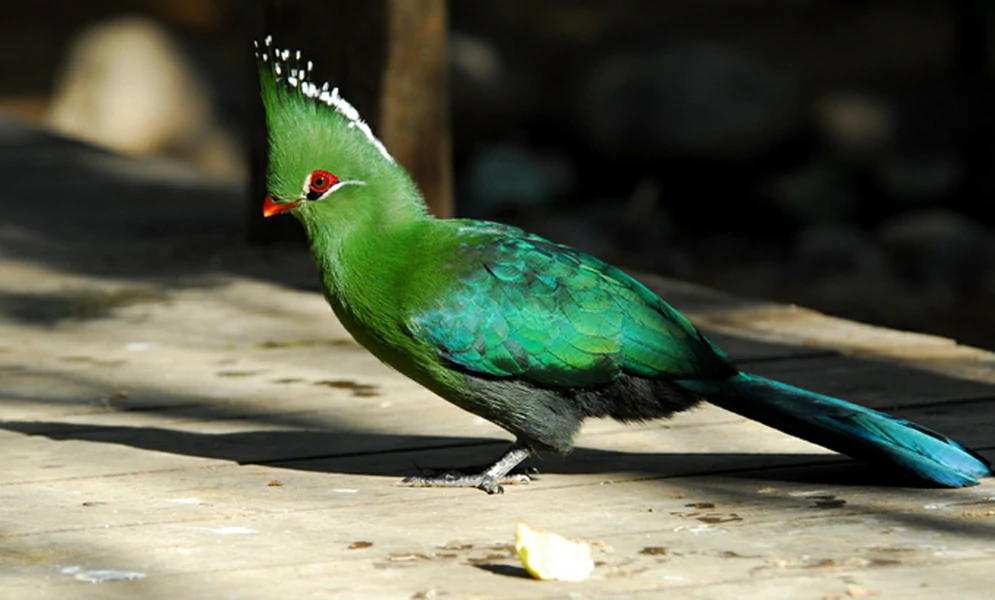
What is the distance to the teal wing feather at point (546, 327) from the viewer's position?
341 centimetres

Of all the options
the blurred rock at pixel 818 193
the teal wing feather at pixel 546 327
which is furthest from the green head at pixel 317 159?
the blurred rock at pixel 818 193

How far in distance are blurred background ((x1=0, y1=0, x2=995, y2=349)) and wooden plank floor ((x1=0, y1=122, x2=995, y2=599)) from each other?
4555mm

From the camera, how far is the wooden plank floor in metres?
2.85

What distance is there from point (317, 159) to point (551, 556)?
43.7 inches

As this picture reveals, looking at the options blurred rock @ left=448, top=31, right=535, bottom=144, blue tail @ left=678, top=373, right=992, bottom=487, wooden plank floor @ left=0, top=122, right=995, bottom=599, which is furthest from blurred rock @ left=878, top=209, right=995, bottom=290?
blue tail @ left=678, top=373, right=992, bottom=487

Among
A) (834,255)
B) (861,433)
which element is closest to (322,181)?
(861,433)

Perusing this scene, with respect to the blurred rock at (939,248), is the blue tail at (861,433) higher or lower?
lower

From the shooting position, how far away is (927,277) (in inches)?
405

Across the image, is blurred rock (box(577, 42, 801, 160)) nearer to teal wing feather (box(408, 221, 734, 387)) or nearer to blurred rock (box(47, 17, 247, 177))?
blurred rock (box(47, 17, 247, 177))

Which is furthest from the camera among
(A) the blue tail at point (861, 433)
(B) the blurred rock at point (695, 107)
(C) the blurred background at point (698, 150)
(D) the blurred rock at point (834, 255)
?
(B) the blurred rock at point (695, 107)

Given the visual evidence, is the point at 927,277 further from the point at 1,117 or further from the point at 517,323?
the point at 517,323

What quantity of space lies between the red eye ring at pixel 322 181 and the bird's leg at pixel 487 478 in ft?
2.16

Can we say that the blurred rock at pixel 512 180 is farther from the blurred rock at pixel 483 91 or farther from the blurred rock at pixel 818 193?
the blurred rock at pixel 818 193

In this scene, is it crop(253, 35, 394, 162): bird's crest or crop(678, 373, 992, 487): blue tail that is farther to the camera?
crop(253, 35, 394, 162): bird's crest
